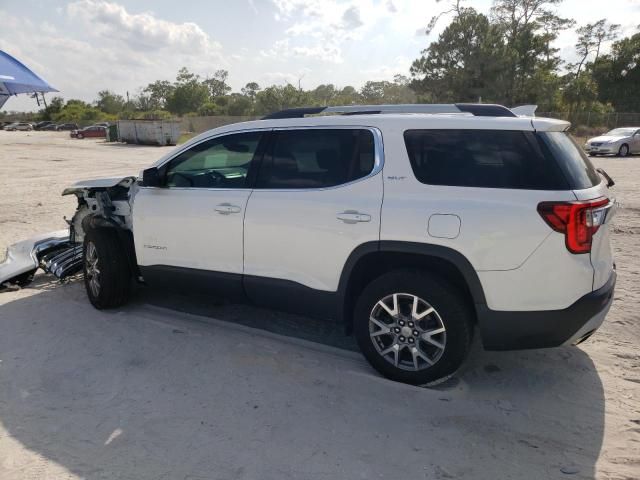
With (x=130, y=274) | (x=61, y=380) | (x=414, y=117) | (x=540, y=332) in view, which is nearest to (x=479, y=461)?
(x=540, y=332)

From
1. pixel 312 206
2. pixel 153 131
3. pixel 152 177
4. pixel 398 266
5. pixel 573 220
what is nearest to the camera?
pixel 573 220

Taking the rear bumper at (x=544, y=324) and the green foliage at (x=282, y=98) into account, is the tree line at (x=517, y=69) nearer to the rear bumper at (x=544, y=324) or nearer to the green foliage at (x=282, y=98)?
the green foliage at (x=282, y=98)

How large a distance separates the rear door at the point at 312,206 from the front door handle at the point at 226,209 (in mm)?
121

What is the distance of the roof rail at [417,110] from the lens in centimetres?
347

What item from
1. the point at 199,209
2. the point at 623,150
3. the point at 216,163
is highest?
the point at 216,163

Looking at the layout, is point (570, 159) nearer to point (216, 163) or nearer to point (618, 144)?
point (216, 163)

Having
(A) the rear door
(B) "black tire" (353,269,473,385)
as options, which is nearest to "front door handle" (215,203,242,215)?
(A) the rear door

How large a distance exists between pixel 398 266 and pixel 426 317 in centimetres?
39

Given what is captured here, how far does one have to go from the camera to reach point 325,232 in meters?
3.56

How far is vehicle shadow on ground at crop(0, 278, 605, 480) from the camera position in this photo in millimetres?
2703

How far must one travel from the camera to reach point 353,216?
3443 millimetres

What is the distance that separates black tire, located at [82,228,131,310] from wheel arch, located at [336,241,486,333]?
237 centimetres

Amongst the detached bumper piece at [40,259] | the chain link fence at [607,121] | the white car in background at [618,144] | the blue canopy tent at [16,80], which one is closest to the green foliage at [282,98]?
the chain link fence at [607,121]

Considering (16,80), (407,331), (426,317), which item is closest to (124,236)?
(407,331)
